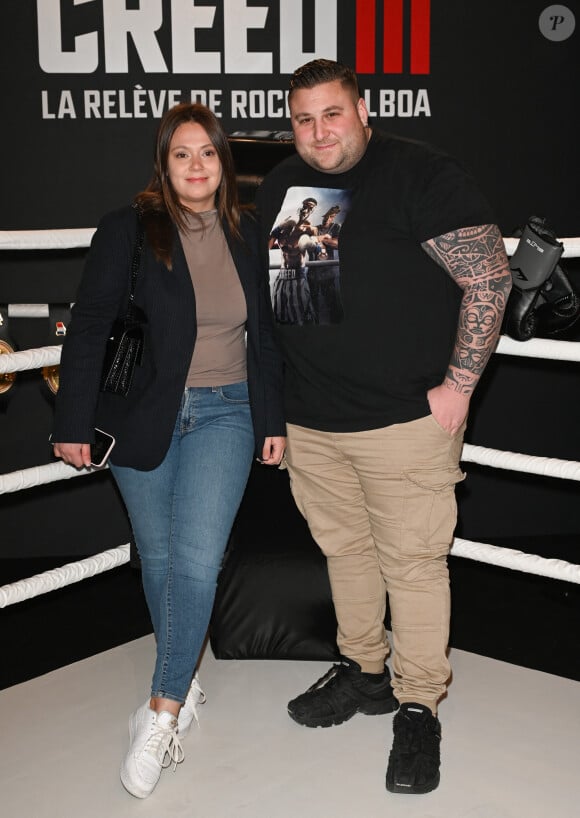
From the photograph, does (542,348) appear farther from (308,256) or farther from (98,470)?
(98,470)

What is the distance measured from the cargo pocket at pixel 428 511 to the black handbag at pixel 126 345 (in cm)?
68

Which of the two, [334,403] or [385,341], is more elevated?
[385,341]

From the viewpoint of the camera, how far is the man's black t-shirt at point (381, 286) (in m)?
2.13

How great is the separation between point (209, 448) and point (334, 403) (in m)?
0.31

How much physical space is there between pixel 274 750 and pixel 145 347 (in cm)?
102

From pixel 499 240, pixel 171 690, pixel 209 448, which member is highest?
pixel 499 240

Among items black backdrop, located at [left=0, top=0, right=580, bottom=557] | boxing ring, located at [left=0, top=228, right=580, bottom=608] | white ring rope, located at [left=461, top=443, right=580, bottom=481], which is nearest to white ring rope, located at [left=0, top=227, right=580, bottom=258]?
boxing ring, located at [left=0, top=228, right=580, bottom=608]

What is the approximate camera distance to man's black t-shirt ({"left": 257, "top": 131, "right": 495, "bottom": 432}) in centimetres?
213

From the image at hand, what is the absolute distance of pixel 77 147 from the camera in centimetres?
397

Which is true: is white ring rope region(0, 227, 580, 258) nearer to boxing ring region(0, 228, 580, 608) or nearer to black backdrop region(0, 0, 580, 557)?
boxing ring region(0, 228, 580, 608)

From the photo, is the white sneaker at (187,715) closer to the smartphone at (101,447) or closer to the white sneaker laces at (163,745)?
the white sneaker laces at (163,745)

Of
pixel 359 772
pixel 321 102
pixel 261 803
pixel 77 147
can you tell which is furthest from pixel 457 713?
pixel 77 147

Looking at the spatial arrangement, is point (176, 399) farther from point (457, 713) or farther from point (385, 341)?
point (457, 713)

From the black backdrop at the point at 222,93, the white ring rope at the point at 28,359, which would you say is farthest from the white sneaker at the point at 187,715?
the black backdrop at the point at 222,93
